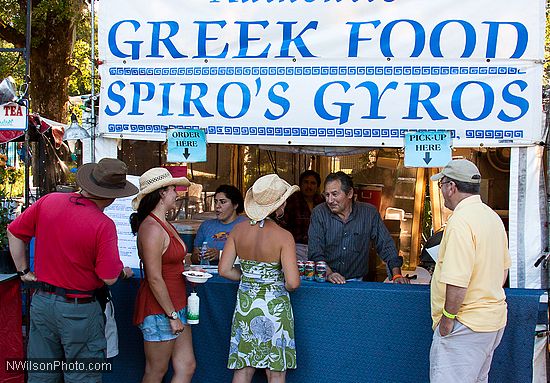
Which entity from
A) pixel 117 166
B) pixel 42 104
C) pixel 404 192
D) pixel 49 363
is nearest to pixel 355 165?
pixel 404 192

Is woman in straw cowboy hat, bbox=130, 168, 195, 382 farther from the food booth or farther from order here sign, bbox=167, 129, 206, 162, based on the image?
order here sign, bbox=167, 129, 206, 162

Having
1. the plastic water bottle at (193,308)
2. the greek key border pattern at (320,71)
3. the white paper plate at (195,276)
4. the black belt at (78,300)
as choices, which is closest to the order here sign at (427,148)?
the greek key border pattern at (320,71)

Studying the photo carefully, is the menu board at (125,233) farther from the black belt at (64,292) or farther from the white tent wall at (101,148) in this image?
the black belt at (64,292)

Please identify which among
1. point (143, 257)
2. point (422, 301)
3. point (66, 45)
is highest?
point (66, 45)

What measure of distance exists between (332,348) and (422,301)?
27.0 inches

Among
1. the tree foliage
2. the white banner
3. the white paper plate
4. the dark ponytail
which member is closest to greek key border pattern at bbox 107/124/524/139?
the white banner

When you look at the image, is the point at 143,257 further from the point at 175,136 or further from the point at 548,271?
the point at 548,271

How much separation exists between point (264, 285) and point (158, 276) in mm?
654

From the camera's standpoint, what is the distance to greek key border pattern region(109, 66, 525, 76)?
4.51 meters

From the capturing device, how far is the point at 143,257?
3.79 m

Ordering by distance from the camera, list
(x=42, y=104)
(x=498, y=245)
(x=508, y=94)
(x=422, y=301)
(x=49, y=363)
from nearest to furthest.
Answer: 1. (x=498, y=245)
2. (x=49, y=363)
3. (x=422, y=301)
4. (x=508, y=94)
5. (x=42, y=104)

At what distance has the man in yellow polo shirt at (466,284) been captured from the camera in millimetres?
3275

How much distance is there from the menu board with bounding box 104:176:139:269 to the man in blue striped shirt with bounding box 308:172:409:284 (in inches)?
55.8

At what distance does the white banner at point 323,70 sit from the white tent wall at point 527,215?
0.60 ft
